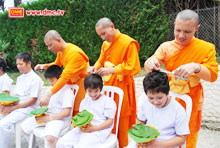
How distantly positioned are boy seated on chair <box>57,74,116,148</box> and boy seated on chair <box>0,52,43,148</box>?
93 centimetres

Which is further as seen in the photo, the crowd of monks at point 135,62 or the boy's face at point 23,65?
the boy's face at point 23,65

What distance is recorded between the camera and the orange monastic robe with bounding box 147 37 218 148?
1764mm

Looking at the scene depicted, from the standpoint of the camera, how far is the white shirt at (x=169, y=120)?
1.65 meters

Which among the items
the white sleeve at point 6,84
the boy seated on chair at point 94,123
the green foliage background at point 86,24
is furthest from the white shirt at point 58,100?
the green foliage background at point 86,24

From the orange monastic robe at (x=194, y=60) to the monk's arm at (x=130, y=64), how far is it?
0.38m

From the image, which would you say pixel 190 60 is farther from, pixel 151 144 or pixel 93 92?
pixel 93 92

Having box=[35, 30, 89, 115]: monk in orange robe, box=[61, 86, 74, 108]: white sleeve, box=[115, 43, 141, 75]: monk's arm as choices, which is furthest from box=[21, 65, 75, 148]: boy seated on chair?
box=[115, 43, 141, 75]: monk's arm

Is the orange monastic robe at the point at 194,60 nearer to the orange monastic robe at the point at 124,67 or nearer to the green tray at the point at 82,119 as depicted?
the orange monastic robe at the point at 124,67

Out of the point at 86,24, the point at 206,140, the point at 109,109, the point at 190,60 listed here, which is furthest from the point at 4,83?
the point at 86,24

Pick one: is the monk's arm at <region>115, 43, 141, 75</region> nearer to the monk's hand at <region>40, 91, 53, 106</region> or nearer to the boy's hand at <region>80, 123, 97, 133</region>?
the boy's hand at <region>80, 123, 97, 133</region>

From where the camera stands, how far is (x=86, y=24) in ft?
22.2

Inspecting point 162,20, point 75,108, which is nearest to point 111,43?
point 75,108

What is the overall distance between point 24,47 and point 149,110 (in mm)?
7066

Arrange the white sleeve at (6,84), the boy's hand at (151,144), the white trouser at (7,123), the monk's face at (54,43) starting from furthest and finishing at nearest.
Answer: the white sleeve at (6,84), the white trouser at (7,123), the monk's face at (54,43), the boy's hand at (151,144)
